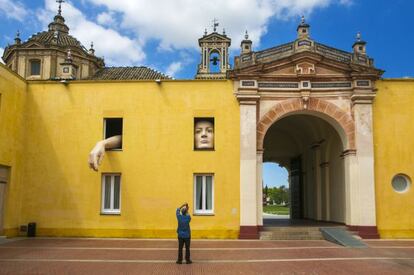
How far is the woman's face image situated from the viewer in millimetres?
17828

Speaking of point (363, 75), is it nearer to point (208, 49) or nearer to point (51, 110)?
point (51, 110)

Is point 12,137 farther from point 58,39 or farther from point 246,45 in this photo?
point 58,39

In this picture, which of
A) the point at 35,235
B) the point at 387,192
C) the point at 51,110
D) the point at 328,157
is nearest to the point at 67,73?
the point at 51,110

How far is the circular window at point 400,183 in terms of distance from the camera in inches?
691

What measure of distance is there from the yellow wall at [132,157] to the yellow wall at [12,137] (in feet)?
1.00

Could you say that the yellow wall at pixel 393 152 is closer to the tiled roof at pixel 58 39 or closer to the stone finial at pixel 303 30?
the stone finial at pixel 303 30

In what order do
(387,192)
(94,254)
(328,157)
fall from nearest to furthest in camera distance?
1. (94,254)
2. (387,192)
3. (328,157)

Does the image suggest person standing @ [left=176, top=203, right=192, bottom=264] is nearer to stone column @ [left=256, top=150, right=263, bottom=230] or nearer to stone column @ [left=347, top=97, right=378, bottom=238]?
stone column @ [left=256, top=150, right=263, bottom=230]

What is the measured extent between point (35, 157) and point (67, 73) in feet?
17.2

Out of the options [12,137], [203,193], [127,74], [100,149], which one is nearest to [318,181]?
[203,193]

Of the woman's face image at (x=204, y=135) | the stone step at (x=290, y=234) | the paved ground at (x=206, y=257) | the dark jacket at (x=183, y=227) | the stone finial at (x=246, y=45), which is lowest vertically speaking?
the paved ground at (x=206, y=257)

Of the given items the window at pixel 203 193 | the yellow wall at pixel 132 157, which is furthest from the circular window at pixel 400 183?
the window at pixel 203 193

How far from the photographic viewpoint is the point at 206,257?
12.5 meters

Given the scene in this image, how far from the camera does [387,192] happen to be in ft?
57.0
